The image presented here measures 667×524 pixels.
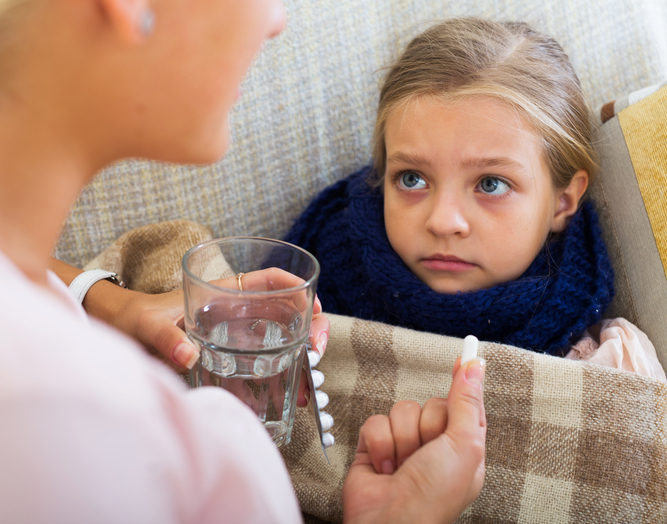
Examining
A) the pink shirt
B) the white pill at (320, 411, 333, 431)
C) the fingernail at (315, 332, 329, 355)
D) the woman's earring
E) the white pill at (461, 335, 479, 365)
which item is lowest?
the white pill at (320, 411, 333, 431)

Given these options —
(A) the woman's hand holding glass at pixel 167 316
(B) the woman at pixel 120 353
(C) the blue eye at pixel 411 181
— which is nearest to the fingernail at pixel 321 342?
(A) the woman's hand holding glass at pixel 167 316

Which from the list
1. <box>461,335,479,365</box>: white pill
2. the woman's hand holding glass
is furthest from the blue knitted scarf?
<box>461,335,479,365</box>: white pill

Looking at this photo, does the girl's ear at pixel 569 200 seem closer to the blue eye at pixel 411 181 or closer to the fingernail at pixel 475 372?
the blue eye at pixel 411 181

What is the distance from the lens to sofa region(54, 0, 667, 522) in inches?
28.9

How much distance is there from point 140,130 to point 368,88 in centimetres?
87

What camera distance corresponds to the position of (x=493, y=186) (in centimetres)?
95

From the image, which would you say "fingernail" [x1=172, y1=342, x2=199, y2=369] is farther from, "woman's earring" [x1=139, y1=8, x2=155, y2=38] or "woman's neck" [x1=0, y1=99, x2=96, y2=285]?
"woman's earring" [x1=139, y1=8, x2=155, y2=38]

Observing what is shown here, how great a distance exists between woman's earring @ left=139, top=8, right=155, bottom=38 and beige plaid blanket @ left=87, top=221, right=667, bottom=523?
0.56m

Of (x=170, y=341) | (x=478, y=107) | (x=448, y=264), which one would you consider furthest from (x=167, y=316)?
(x=478, y=107)

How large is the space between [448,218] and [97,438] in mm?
714

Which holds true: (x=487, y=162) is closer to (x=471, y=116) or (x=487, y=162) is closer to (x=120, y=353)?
(x=471, y=116)

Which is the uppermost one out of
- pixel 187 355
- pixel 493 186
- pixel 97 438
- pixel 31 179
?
pixel 31 179

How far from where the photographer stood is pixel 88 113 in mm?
427

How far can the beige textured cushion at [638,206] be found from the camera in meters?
0.88
